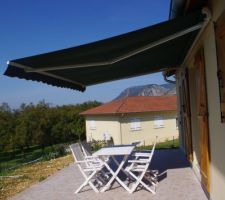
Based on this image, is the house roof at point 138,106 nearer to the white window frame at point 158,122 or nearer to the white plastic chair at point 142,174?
the white window frame at point 158,122

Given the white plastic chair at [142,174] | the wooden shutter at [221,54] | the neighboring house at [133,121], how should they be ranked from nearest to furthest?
the wooden shutter at [221,54] → the white plastic chair at [142,174] → the neighboring house at [133,121]

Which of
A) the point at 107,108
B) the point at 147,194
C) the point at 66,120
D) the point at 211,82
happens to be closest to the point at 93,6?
the point at 147,194

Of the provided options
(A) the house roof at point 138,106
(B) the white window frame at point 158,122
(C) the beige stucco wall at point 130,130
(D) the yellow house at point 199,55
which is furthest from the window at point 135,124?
(D) the yellow house at point 199,55

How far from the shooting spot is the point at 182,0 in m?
5.23

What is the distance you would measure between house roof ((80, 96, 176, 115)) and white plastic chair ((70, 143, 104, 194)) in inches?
1226

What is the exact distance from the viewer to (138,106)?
1758 inches

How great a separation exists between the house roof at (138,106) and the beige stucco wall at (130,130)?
59 cm

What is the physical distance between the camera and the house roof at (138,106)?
4280 cm

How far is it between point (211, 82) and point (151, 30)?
1.53m

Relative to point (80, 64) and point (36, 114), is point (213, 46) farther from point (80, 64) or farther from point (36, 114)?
point (36, 114)

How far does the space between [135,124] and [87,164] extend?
33.4 m

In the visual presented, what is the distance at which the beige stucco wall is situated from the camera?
137 ft

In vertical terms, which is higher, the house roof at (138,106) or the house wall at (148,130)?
the house roof at (138,106)

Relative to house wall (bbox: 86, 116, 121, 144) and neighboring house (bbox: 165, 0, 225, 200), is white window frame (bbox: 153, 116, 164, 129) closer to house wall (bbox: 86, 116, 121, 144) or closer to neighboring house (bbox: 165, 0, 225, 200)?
A: house wall (bbox: 86, 116, 121, 144)
